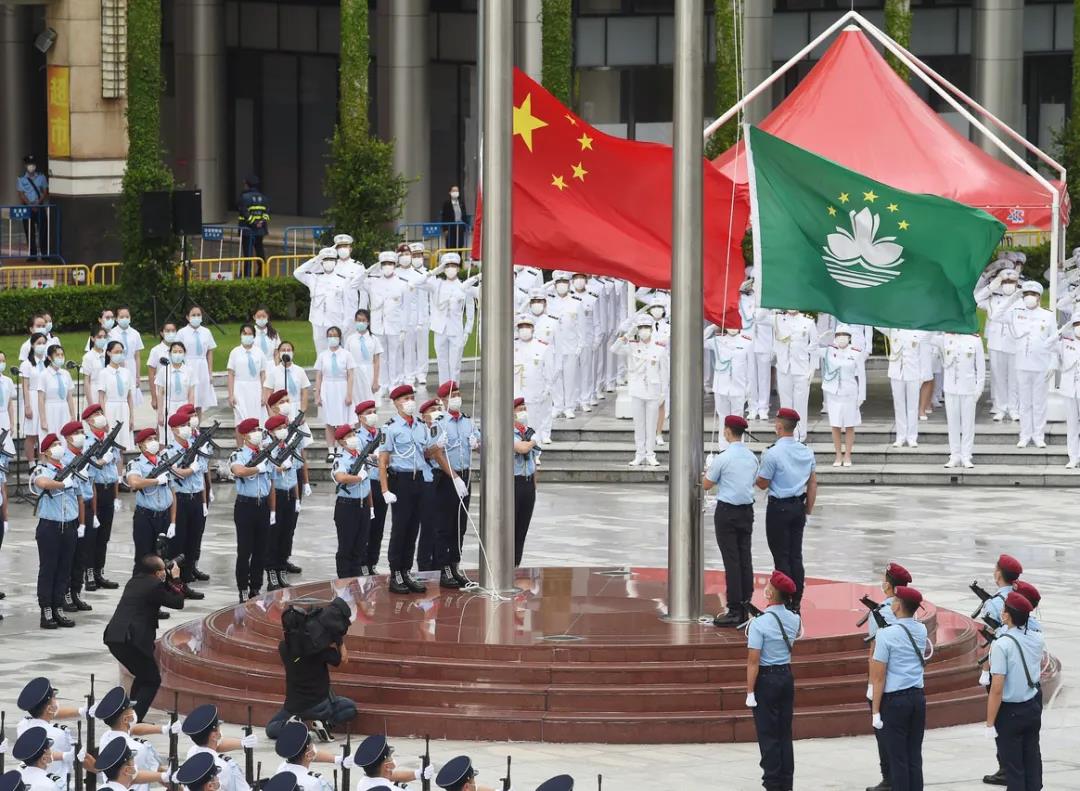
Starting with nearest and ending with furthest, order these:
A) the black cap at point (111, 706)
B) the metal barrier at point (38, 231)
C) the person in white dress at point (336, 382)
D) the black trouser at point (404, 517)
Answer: the black cap at point (111, 706) < the black trouser at point (404, 517) < the person in white dress at point (336, 382) < the metal barrier at point (38, 231)

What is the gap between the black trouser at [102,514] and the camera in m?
20.4

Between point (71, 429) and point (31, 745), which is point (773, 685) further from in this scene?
point (71, 429)

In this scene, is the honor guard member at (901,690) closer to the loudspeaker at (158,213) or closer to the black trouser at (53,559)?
the black trouser at (53,559)

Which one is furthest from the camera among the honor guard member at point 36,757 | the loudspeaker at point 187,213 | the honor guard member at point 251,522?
the loudspeaker at point 187,213

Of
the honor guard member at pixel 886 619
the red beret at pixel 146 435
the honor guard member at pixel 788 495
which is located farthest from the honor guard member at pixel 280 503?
the honor guard member at pixel 886 619

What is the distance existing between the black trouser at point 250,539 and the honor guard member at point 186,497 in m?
0.51

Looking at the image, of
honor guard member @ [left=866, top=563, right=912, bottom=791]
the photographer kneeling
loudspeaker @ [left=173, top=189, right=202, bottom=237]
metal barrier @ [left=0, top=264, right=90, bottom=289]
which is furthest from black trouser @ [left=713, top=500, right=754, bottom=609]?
metal barrier @ [left=0, top=264, right=90, bottom=289]

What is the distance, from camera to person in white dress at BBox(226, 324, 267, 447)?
25.6 m

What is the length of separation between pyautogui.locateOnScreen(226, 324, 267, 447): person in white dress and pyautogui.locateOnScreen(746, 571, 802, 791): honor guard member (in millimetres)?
12613

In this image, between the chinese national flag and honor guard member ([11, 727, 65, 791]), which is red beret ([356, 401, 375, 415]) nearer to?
the chinese national flag

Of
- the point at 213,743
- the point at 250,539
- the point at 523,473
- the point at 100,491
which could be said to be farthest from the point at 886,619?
the point at 100,491

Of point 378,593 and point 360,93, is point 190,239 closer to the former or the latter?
point 360,93

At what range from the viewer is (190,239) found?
41.2 meters

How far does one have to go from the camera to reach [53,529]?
62.6 ft
